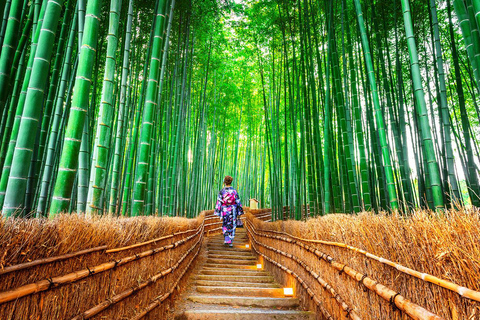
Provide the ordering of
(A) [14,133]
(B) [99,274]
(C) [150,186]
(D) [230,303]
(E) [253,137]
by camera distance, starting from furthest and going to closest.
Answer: (E) [253,137], (C) [150,186], (D) [230,303], (A) [14,133], (B) [99,274]

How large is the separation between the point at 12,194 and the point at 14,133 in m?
0.83

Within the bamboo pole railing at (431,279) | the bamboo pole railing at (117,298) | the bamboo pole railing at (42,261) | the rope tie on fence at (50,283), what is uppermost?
the bamboo pole railing at (42,261)

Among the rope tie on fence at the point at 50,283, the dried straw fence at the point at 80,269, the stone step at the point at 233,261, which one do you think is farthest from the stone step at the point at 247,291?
the rope tie on fence at the point at 50,283

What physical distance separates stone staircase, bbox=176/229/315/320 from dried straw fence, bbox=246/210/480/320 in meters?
0.24

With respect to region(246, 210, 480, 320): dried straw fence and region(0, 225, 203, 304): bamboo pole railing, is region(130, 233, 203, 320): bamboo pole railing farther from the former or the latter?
region(246, 210, 480, 320): dried straw fence

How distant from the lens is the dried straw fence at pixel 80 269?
0.90m

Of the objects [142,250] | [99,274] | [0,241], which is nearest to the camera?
[0,241]

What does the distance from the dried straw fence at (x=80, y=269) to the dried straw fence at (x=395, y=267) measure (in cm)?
114

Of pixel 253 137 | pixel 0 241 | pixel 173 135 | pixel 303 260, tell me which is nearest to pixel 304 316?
pixel 303 260

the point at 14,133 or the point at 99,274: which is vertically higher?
the point at 14,133

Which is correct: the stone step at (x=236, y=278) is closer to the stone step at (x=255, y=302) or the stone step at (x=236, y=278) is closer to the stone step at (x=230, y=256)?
the stone step at (x=255, y=302)

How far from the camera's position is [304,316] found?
2156mm

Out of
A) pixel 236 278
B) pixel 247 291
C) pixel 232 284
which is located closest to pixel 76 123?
pixel 247 291

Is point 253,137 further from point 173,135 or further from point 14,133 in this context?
point 14,133
